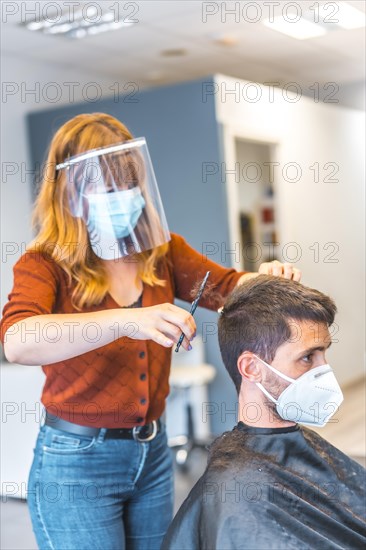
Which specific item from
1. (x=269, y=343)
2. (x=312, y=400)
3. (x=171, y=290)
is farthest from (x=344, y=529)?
(x=171, y=290)

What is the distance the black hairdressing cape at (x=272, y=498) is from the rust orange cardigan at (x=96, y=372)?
0.68 ft

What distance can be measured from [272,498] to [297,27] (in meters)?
1.59

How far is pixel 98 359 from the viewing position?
1717mm

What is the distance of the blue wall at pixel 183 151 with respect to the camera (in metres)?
3.99

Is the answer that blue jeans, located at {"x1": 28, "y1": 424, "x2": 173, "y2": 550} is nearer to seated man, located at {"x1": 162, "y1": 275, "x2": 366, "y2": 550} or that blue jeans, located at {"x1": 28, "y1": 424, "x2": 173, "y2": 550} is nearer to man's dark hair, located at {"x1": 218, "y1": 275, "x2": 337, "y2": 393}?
seated man, located at {"x1": 162, "y1": 275, "x2": 366, "y2": 550}

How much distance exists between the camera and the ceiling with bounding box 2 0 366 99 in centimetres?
250

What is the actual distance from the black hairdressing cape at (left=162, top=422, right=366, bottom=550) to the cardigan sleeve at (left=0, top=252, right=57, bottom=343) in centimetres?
50

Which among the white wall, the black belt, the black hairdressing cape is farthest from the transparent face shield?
the white wall

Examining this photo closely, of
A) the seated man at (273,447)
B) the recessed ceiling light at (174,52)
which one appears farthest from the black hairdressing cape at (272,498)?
the recessed ceiling light at (174,52)

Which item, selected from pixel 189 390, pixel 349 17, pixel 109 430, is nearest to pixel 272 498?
pixel 109 430

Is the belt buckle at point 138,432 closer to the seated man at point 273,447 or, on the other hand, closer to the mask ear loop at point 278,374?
the seated man at point 273,447

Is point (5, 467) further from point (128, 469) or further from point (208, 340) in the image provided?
point (208, 340)

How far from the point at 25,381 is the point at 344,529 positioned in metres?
1.32

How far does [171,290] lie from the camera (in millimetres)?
1919
